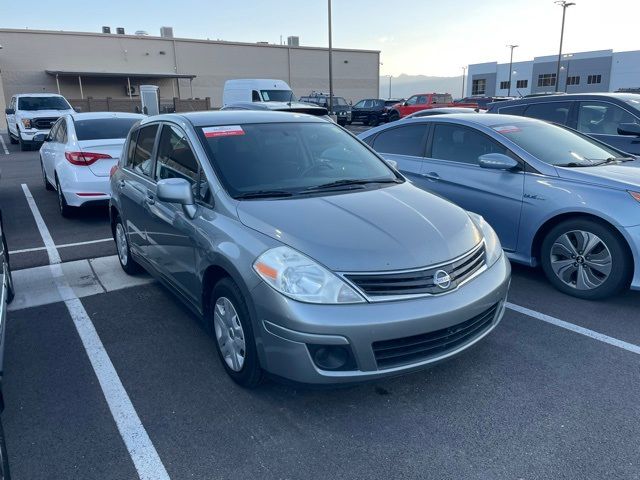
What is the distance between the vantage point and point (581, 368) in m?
3.43

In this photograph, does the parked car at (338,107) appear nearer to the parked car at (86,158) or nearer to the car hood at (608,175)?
the parked car at (86,158)

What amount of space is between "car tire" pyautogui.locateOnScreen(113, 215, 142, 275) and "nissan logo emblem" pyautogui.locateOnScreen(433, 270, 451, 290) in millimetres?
3305

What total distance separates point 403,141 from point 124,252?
11.3ft

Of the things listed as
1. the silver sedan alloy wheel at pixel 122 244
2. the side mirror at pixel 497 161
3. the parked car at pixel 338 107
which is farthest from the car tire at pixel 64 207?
the parked car at pixel 338 107

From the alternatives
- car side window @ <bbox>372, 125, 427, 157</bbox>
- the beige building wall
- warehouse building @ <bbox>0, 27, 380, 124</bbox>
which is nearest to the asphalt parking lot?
car side window @ <bbox>372, 125, 427, 157</bbox>

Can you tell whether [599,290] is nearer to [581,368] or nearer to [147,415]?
[581,368]

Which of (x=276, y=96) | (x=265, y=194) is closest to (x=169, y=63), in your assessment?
(x=276, y=96)

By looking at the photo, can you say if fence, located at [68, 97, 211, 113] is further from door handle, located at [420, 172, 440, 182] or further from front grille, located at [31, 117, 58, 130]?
door handle, located at [420, 172, 440, 182]

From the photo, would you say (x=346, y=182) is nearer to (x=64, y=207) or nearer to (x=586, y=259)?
(x=586, y=259)

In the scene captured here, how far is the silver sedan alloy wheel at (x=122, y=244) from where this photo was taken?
529 centimetres

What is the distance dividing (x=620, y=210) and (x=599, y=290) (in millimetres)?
704

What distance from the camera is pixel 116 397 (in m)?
3.21

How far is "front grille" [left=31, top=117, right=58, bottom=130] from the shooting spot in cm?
1828

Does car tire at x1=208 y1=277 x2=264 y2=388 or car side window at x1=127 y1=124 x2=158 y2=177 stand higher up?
car side window at x1=127 y1=124 x2=158 y2=177
